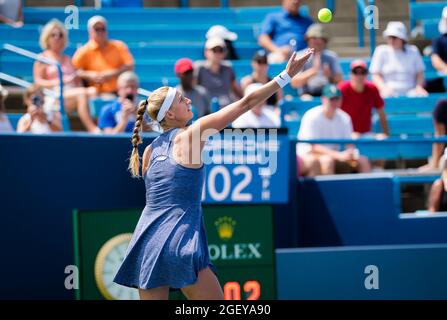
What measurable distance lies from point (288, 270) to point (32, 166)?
7.13 ft

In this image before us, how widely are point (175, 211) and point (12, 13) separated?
700 cm

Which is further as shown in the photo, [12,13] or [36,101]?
[12,13]

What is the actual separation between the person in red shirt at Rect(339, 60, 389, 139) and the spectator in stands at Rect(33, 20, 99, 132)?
244 centimetres

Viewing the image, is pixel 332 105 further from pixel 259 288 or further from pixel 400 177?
pixel 259 288

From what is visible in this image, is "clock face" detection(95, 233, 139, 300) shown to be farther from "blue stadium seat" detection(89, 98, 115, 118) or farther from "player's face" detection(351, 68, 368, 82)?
"player's face" detection(351, 68, 368, 82)

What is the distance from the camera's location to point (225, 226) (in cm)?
879

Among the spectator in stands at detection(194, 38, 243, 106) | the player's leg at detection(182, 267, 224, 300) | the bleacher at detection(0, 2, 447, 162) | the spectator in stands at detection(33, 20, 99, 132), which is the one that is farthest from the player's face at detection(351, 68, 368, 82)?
the player's leg at detection(182, 267, 224, 300)

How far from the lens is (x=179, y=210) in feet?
21.8

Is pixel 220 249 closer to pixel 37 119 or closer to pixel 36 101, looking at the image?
pixel 37 119

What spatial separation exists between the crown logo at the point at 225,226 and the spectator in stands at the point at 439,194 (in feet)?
6.61

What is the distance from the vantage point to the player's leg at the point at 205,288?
6.68 m

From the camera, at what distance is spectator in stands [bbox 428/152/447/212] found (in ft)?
32.1

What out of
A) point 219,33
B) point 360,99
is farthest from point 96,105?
point 360,99

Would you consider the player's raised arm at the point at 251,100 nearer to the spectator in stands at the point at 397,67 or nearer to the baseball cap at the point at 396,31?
the spectator in stands at the point at 397,67
